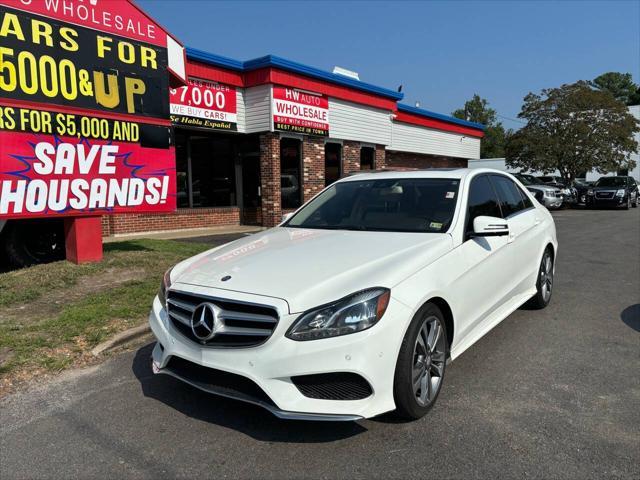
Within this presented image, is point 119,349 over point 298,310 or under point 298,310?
under

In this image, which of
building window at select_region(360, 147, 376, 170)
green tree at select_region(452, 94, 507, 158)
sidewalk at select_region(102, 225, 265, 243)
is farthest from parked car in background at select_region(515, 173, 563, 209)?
green tree at select_region(452, 94, 507, 158)

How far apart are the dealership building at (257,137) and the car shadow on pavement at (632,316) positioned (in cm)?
1085

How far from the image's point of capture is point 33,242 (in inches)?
319

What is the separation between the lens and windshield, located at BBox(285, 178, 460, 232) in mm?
4156

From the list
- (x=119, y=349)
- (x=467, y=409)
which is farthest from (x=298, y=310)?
(x=119, y=349)

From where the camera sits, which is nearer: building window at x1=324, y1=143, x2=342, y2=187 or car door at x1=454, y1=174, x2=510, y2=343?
car door at x1=454, y1=174, x2=510, y2=343

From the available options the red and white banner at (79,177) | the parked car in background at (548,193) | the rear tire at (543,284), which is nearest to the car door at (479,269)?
the rear tire at (543,284)

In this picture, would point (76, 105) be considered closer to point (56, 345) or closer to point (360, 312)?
point (56, 345)

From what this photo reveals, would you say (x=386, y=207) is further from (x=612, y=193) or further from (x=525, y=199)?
(x=612, y=193)

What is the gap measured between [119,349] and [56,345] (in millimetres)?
547

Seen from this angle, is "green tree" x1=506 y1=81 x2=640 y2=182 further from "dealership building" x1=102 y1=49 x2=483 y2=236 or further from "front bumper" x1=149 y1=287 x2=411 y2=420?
"front bumper" x1=149 y1=287 x2=411 y2=420

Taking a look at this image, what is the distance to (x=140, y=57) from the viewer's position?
8.08 meters

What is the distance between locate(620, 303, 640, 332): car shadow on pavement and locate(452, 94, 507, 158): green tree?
235 ft

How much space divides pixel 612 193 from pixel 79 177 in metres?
25.3
